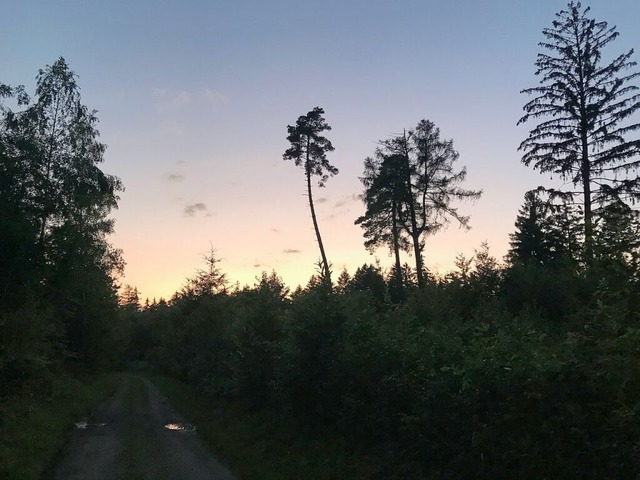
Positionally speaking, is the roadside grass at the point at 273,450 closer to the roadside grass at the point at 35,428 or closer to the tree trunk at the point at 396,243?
the roadside grass at the point at 35,428

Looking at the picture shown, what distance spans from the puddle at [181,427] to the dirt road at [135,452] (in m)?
0.07

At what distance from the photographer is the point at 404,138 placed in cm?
3456

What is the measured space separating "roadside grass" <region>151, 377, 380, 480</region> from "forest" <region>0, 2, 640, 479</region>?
1.08ft

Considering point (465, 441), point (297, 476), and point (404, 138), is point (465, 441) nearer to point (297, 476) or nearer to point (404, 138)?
point (297, 476)

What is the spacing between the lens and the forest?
708cm

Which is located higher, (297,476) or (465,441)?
(465,441)

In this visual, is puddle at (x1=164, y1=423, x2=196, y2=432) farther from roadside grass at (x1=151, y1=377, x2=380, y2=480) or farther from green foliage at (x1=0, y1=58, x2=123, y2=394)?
green foliage at (x1=0, y1=58, x2=123, y2=394)

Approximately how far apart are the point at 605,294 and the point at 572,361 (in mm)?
1127

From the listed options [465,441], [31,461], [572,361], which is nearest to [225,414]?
[31,461]

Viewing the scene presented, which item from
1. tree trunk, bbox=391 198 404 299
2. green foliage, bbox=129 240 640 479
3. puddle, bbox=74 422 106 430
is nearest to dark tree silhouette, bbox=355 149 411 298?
tree trunk, bbox=391 198 404 299

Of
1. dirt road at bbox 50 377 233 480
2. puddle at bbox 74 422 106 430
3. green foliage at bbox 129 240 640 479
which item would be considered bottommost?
dirt road at bbox 50 377 233 480

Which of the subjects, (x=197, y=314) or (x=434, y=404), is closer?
(x=434, y=404)

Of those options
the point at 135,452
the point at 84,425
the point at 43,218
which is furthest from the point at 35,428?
the point at 43,218

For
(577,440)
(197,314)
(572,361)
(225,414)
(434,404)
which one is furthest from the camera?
(197,314)
